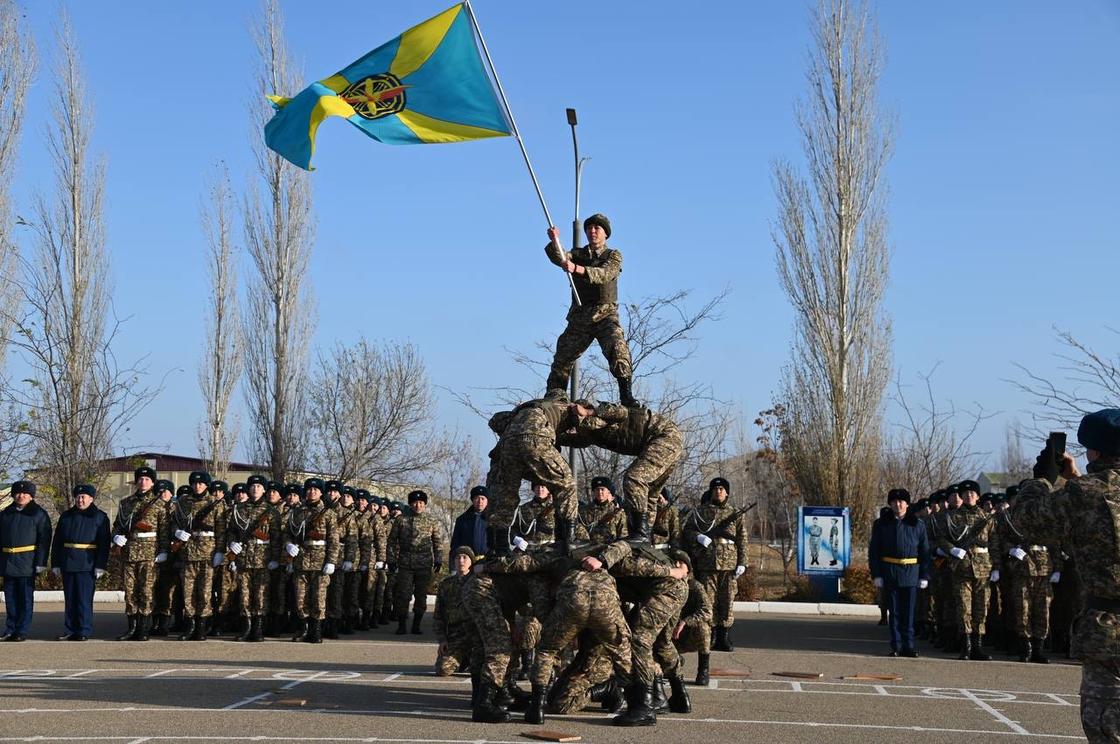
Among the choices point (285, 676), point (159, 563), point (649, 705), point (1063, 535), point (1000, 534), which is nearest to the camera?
point (1063, 535)

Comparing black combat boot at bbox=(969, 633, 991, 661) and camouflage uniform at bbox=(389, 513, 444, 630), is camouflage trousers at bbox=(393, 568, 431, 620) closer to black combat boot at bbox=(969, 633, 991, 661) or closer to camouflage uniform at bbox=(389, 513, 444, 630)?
camouflage uniform at bbox=(389, 513, 444, 630)

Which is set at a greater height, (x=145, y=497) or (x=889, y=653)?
(x=145, y=497)

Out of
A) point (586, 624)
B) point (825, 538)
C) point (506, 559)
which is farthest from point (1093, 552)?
point (825, 538)

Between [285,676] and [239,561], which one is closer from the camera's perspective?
[285,676]

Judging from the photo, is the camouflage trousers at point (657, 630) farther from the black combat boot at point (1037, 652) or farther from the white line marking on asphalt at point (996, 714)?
the black combat boot at point (1037, 652)

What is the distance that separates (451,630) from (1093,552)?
6.59m

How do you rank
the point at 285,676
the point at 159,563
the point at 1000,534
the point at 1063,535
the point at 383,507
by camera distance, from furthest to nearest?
the point at 383,507 → the point at 159,563 → the point at 1000,534 → the point at 285,676 → the point at 1063,535

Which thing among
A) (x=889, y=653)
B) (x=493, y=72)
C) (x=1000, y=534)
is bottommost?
(x=889, y=653)

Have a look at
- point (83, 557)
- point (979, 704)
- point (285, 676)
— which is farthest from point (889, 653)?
point (83, 557)

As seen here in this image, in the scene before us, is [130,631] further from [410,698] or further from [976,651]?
[976,651]

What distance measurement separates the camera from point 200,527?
631 inches

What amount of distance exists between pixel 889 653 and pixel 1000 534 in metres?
2.04

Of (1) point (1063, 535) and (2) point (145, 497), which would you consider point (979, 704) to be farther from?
(2) point (145, 497)

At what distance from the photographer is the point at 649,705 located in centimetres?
929
